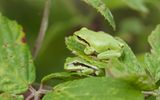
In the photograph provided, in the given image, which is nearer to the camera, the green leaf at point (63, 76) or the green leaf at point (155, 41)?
the green leaf at point (63, 76)

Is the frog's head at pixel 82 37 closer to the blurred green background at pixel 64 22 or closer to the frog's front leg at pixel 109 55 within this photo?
the frog's front leg at pixel 109 55

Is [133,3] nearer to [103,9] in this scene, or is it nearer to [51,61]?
[103,9]

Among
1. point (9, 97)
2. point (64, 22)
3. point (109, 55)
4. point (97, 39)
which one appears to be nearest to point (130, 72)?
point (109, 55)

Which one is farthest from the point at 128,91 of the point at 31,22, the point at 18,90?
the point at 31,22

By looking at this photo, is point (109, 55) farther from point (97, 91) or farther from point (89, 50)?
point (97, 91)

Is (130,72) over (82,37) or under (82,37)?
under

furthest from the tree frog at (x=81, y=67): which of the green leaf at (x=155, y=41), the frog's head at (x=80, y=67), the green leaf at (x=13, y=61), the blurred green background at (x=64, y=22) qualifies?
the blurred green background at (x=64, y=22)
